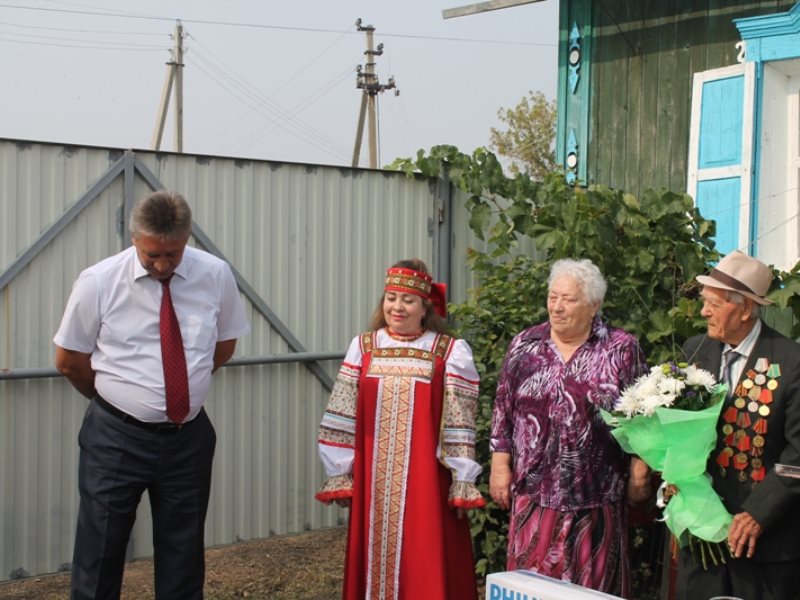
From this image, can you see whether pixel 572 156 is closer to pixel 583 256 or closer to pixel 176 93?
pixel 583 256

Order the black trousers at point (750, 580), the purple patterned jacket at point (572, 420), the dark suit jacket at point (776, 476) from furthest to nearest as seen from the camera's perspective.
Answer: the purple patterned jacket at point (572, 420) < the black trousers at point (750, 580) < the dark suit jacket at point (776, 476)

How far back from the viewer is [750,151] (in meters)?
5.72

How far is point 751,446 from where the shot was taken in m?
3.45

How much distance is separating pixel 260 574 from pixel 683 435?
9.44 ft

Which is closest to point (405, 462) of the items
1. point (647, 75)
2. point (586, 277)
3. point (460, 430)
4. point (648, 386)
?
point (460, 430)

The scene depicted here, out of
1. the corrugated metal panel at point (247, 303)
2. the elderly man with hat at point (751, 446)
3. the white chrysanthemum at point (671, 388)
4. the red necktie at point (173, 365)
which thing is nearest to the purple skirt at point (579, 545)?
the elderly man with hat at point (751, 446)

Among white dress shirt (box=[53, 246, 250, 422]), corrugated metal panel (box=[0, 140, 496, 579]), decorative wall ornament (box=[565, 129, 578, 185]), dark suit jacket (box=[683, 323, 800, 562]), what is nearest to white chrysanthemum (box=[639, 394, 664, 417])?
dark suit jacket (box=[683, 323, 800, 562])

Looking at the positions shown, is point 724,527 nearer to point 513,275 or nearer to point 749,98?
point 513,275

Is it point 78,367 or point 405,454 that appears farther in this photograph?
point 405,454

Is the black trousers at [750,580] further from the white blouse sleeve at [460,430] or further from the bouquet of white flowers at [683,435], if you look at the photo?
the white blouse sleeve at [460,430]

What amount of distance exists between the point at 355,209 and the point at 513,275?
0.98m

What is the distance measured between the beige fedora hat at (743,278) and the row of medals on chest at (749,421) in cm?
23

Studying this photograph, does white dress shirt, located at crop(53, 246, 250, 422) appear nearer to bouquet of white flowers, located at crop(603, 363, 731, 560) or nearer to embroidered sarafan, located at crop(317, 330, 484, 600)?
embroidered sarafan, located at crop(317, 330, 484, 600)

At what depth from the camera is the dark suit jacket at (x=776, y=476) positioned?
10.9ft
